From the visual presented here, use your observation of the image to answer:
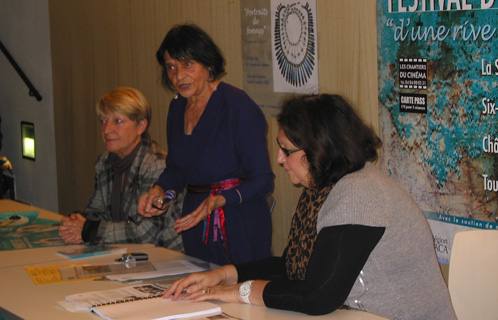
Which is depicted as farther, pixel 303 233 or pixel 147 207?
pixel 147 207

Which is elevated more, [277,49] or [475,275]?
[277,49]

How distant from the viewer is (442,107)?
288 centimetres

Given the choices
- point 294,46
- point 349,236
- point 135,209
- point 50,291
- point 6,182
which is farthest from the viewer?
point 6,182

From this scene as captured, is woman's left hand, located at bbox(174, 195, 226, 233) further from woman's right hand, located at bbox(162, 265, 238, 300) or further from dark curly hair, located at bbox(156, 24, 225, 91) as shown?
dark curly hair, located at bbox(156, 24, 225, 91)

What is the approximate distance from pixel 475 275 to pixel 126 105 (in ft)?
6.25

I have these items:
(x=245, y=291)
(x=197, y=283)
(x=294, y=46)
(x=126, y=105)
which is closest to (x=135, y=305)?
(x=197, y=283)

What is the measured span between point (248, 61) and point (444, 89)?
161 cm

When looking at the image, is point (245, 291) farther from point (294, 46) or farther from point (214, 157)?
point (294, 46)

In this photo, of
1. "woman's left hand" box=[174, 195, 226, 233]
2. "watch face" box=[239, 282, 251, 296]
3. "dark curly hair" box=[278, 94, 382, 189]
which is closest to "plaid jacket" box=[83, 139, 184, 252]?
"woman's left hand" box=[174, 195, 226, 233]

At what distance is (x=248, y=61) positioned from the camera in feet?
13.8

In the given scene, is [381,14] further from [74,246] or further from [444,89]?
[74,246]

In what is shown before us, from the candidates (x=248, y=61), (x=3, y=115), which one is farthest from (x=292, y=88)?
(x=3, y=115)

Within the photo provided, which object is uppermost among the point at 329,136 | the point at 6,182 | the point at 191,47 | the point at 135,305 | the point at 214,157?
the point at 191,47

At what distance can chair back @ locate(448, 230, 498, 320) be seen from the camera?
222cm
